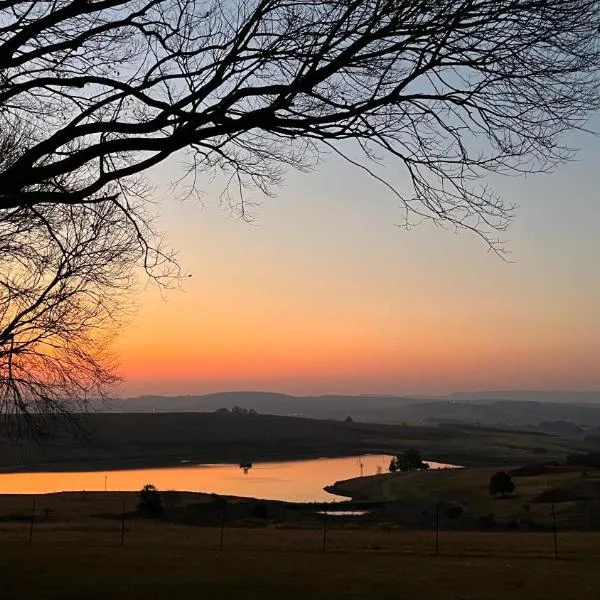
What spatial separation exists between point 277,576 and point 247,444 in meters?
112

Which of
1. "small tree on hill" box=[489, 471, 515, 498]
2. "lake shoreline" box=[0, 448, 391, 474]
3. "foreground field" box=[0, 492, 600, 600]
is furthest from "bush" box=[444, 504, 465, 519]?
"lake shoreline" box=[0, 448, 391, 474]

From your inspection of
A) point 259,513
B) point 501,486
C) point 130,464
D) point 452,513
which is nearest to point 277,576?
point 259,513

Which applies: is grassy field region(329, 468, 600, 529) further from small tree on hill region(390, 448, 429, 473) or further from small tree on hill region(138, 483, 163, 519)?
small tree on hill region(138, 483, 163, 519)

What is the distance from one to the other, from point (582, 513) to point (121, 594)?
33651 millimetres

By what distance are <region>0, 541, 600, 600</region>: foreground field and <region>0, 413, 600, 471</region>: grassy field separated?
72.3 metres

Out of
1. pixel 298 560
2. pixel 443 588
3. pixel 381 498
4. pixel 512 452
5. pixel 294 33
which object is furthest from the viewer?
pixel 512 452

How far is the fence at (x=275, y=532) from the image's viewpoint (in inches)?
890

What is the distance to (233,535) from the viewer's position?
27344mm

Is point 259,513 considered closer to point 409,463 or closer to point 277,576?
point 277,576

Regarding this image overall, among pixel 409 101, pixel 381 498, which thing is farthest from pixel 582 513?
pixel 409 101

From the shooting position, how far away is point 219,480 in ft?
241

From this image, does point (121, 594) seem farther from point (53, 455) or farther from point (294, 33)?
point (53, 455)

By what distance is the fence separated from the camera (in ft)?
74.2

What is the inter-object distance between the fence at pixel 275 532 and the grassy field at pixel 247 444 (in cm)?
4641
